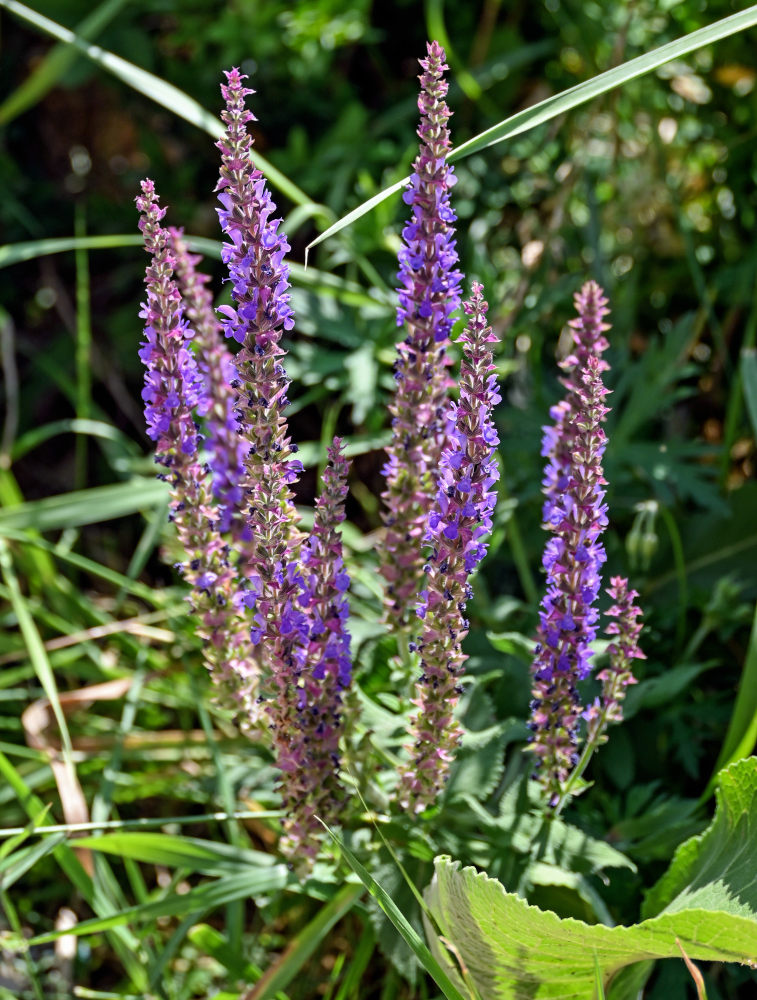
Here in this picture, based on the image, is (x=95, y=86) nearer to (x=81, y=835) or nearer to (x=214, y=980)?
(x=81, y=835)

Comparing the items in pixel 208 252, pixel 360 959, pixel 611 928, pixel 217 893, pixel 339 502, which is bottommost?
pixel 360 959

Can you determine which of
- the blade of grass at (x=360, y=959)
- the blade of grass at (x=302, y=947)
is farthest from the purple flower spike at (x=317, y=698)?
the blade of grass at (x=360, y=959)

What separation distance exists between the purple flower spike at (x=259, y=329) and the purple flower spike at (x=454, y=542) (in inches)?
9.0

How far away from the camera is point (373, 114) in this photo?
12.6ft

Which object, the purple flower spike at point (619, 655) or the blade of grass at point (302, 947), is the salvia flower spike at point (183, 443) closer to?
the blade of grass at point (302, 947)

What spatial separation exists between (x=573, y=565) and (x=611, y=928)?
550mm

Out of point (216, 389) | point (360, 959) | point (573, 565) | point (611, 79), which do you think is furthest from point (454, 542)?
point (360, 959)

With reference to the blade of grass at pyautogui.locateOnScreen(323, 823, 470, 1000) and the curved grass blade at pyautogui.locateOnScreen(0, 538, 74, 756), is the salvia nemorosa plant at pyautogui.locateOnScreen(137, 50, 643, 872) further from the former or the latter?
the curved grass blade at pyautogui.locateOnScreen(0, 538, 74, 756)

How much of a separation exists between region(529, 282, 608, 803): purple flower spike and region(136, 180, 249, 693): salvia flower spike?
0.53 metres

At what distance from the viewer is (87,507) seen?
283 cm

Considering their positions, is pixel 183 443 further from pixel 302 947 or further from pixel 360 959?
pixel 360 959

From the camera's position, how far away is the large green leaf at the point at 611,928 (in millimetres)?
1538

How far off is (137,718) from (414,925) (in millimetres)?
1305

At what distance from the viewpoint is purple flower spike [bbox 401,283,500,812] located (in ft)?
4.76
